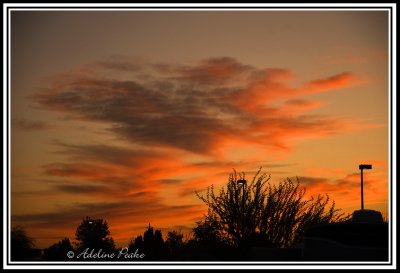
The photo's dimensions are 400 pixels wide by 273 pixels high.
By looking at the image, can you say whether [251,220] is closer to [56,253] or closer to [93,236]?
[56,253]

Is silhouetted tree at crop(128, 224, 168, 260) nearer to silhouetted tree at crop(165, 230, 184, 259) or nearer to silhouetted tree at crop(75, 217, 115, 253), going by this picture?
silhouetted tree at crop(165, 230, 184, 259)

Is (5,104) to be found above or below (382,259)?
above

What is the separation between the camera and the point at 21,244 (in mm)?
59438

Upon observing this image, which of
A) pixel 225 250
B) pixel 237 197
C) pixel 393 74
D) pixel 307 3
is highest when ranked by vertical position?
pixel 307 3

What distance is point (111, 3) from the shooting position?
1722 cm

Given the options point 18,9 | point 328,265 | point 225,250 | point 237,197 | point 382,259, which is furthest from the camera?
point 237,197

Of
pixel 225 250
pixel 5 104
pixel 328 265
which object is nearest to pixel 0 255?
pixel 5 104

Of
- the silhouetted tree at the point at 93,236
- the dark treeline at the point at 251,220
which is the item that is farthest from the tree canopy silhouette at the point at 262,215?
the silhouetted tree at the point at 93,236

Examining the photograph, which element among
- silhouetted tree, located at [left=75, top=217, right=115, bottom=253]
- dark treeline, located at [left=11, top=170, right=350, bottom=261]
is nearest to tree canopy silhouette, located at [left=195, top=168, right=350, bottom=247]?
dark treeline, located at [left=11, top=170, right=350, bottom=261]

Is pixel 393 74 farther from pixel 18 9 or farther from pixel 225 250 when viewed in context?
pixel 225 250

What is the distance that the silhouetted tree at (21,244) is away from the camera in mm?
55500

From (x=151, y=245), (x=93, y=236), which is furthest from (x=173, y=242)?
(x=93, y=236)

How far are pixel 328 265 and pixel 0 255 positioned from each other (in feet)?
24.5

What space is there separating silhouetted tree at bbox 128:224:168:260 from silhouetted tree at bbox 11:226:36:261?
314 inches
